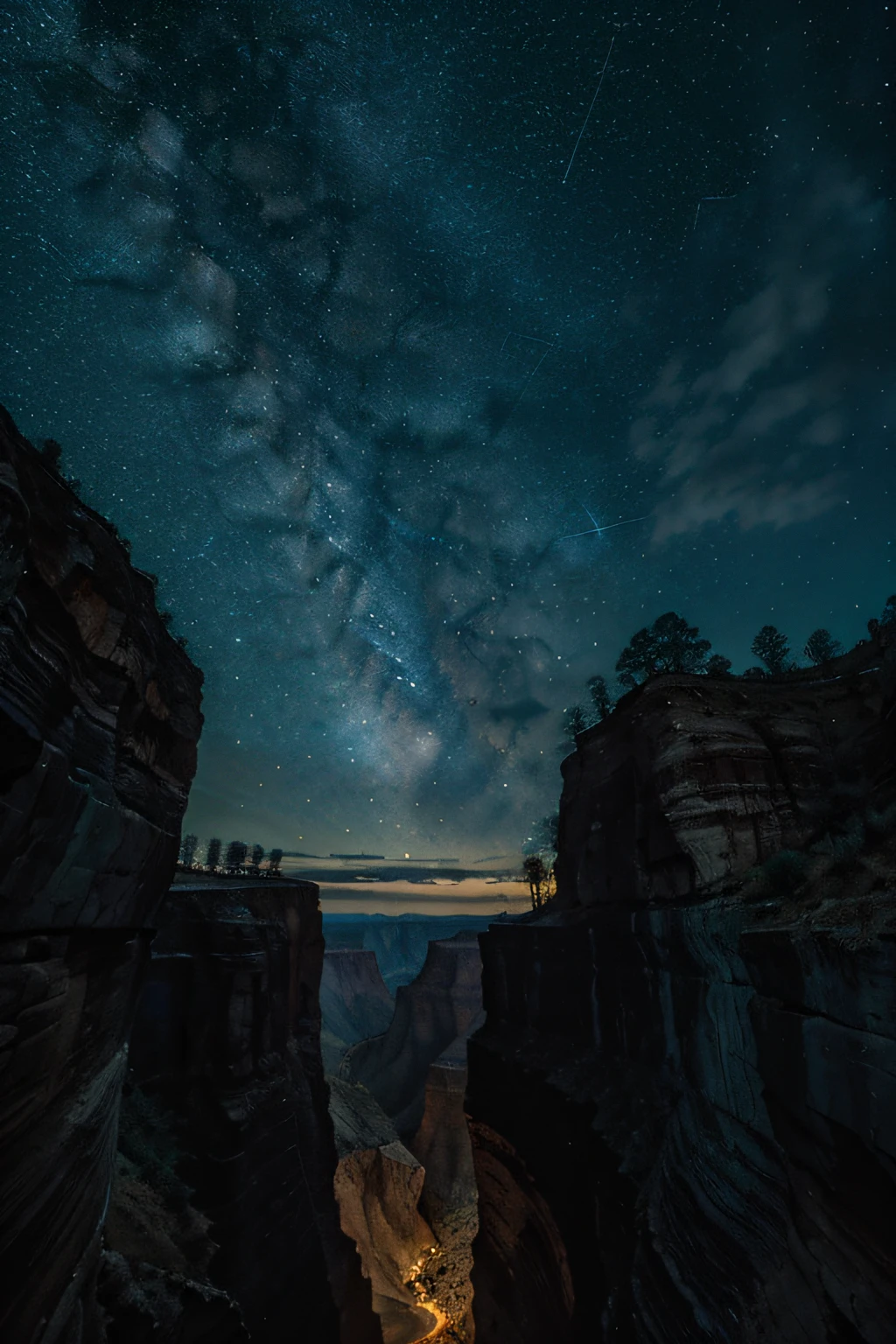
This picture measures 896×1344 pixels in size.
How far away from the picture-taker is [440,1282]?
3241 cm

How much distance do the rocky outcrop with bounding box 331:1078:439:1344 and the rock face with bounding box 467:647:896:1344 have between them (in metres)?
8.89

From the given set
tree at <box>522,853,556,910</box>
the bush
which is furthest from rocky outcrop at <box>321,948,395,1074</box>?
the bush

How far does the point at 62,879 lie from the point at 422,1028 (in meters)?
69.6

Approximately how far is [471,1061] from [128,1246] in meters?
17.9

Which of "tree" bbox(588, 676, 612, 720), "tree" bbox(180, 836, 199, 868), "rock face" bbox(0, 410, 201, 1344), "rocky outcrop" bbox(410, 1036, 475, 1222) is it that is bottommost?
"rocky outcrop" bbox(410, 1036, 475, 1222)

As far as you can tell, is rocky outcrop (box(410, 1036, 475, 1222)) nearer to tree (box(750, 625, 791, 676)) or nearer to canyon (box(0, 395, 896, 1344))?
canyon (box(0, 395, 896, 1344))

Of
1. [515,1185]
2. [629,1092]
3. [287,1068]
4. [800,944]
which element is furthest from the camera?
[287,1068]

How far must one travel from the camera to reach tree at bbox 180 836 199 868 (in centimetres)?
7069

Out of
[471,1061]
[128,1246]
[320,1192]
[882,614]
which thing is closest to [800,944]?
[128,1246]

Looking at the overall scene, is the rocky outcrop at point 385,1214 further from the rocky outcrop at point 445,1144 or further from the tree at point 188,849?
the tree at point 188,849

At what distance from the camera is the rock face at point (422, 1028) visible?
58875 millimetres

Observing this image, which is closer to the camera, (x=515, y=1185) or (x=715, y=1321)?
(x=715, y=1321)

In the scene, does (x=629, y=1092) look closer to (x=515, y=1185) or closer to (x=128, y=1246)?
(x=515, y=1185)

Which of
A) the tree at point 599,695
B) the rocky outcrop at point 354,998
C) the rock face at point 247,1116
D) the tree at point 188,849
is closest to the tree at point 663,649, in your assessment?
the tree at point 599,695
